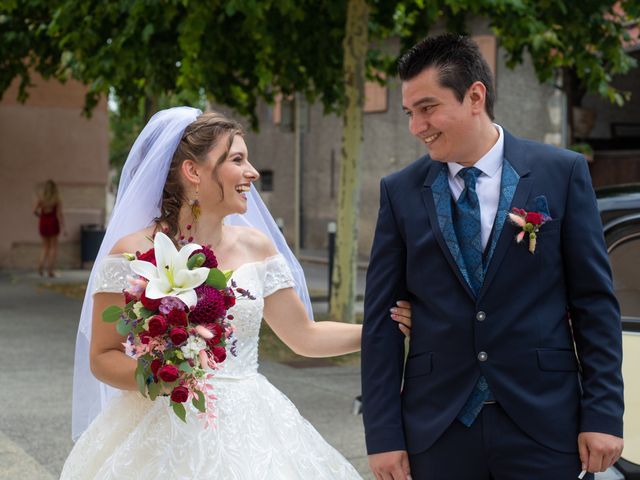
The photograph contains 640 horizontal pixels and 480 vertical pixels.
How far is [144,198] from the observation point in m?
3.88

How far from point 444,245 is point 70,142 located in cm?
1999

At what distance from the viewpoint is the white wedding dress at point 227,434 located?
3.56 m

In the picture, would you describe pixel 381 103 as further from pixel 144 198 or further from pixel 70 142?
pixel 144 198

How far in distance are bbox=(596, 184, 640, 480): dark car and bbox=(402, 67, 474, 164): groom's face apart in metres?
1.68

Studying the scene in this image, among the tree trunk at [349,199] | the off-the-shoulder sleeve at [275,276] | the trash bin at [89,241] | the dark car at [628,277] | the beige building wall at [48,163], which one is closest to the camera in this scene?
the off-the-shoulder sleeve at [275,276]

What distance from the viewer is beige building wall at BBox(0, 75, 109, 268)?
2136 cm

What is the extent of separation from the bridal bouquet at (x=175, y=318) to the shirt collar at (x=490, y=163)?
80 cm

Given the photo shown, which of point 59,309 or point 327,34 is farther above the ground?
point 327,34

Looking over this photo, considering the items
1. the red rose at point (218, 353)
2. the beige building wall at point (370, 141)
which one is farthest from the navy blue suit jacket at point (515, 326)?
the beige building wall at point (370, 141)

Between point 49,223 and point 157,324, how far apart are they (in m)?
16.9

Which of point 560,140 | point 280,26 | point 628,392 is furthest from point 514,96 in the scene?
point 628,392

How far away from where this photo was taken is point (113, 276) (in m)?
3.65

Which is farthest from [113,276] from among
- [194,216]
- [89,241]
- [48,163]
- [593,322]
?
[48,163]

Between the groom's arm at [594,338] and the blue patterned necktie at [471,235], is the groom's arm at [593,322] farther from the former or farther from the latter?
the blue patterned necktie at [471,235]
